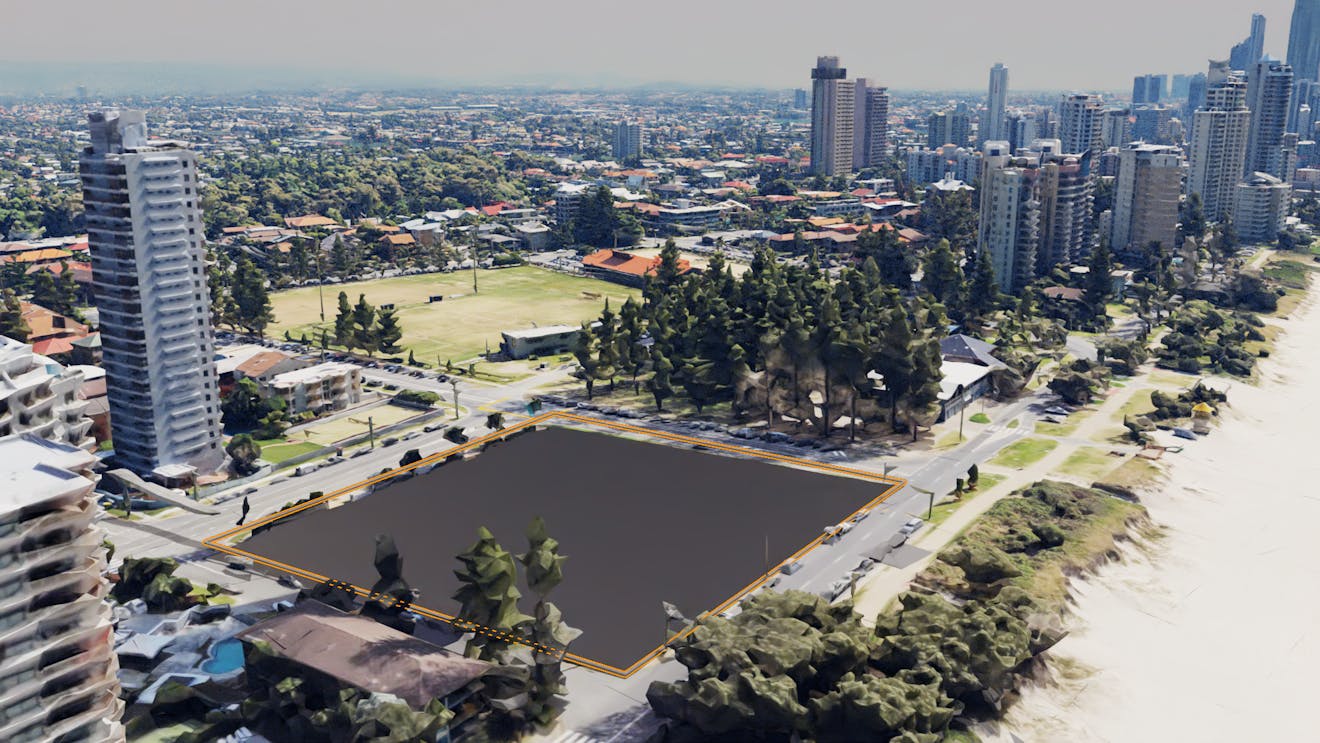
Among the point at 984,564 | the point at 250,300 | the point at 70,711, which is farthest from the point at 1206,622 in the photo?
the point at 250,300

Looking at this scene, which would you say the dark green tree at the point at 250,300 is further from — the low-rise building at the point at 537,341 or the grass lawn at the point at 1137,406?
the grass lawn at the point at 1137,406

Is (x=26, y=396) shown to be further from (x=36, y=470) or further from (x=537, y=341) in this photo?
(x=537, y=341)

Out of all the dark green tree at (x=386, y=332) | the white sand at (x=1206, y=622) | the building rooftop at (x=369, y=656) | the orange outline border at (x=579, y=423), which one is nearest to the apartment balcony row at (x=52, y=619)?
the building rooftop at (x=369, y=656)

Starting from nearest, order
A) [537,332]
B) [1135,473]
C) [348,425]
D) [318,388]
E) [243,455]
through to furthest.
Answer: [1135,473] < [243,455] < [348,425] < [318,388] < [537,332]

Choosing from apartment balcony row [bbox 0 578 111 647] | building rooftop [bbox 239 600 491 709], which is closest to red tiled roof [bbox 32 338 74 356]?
building rooftop [bbox 239 600 491 709]

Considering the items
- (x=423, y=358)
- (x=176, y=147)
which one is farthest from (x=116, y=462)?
(x=423, y=358)

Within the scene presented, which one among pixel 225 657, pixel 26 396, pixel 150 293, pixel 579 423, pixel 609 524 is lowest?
pixel 225 657

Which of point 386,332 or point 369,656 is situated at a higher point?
point 386,332

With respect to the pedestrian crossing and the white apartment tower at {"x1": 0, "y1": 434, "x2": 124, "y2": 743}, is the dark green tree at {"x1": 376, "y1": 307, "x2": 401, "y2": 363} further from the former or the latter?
the white apartment tower at {"x1": 0, "y1": 434, "x2": 124, "y2": 743}
